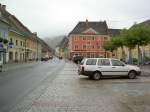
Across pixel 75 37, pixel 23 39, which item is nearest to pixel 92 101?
pixel 23 39

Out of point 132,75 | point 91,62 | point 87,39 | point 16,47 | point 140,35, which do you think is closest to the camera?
point 91,62

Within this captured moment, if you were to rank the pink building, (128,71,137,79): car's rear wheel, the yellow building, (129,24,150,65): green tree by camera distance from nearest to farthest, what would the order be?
1. (128,71,137,79): car's rear wheel
2. (129,24,150,65): green tree
3. the yellow building
4. the pink building

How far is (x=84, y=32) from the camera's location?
109625 mm

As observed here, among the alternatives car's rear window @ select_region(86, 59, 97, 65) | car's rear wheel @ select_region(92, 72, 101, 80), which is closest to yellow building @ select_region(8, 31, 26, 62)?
car's rear window @ select_region(86, 59, 97, 65)

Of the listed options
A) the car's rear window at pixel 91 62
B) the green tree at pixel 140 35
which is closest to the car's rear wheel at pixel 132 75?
the car's rear window at pixel 91 62

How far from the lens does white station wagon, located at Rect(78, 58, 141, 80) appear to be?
21750mm

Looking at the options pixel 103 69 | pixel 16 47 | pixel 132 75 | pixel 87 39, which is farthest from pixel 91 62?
pixel 87 39

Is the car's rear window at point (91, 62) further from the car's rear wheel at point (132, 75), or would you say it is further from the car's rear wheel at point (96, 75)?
the car's rear wheel at point (132, 75)

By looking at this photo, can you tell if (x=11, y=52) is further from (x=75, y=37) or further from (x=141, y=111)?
(x=141, y=111)

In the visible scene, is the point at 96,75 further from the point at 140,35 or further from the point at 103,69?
the point at 140,35

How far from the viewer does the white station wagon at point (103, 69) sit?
71.4ft

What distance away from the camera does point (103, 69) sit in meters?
21.8

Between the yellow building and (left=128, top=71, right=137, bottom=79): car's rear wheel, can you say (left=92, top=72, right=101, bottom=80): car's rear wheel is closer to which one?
(left=128, top=71, right=137, bottom=79): car's rear wheel

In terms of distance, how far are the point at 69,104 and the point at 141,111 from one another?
2.57 metres
